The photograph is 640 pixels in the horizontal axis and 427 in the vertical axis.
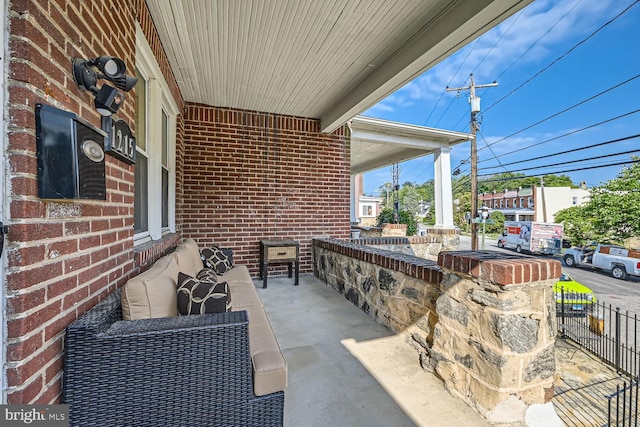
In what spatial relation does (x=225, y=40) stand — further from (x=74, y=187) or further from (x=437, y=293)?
(x=437, y=293)

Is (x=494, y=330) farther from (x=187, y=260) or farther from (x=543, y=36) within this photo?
(x=543, y=36)

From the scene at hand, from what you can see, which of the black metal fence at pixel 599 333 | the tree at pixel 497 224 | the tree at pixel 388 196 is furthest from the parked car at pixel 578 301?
the tree at pixel 497 224

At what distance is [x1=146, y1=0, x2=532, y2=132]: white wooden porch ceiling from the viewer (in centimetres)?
217

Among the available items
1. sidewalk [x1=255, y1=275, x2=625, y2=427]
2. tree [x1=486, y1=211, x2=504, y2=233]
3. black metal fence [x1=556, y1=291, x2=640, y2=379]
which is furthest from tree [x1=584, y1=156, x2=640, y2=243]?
tree [x1=486, y1=211, x2=504, y2=233]

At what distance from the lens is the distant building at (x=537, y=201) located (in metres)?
24.3

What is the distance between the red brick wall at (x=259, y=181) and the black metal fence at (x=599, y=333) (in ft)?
12.0

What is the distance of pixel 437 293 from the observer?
2.08 meters

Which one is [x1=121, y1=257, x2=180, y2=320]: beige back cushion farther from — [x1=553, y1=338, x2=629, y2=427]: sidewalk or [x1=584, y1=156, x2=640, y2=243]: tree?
[x1=584, y1=156, x2=640, y2=243]: tree

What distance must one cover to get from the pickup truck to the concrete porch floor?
1219 centimetres

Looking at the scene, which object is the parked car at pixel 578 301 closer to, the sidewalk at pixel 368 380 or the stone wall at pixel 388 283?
the sidewalk at pixel 368 380

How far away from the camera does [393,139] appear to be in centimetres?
611

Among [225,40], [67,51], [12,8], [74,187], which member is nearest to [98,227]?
[74,187]

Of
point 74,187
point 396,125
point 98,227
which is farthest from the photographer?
point 396,125

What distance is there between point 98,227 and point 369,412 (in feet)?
5.63
